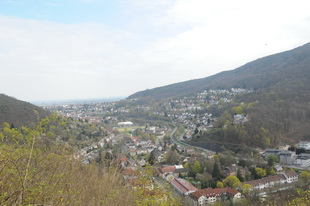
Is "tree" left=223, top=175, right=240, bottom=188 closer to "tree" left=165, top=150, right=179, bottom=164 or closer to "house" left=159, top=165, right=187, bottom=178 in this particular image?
"house" left=159, top=165, right=187, bottom=178

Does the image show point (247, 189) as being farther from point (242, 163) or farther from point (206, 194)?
point (242, 163)

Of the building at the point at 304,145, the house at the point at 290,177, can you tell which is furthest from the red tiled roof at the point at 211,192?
the building at the point at 304,145

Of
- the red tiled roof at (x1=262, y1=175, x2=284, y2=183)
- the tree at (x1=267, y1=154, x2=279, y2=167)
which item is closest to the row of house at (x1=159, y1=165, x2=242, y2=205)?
the red tiled roof at (x1=262, y1=175, x2=284, y2=183)

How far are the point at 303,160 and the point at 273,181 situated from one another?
17.6ft

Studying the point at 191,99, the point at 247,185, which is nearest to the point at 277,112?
the point at 247,185

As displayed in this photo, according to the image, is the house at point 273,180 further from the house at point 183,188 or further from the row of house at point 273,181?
the house at point 183,188

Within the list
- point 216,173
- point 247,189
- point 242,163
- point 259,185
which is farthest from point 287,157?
point 247,189

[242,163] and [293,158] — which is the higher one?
[242,163]

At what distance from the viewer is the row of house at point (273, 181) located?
39.4 ft

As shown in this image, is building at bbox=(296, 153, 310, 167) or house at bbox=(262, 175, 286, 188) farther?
building at bbox=(296, 153, 310, 167)

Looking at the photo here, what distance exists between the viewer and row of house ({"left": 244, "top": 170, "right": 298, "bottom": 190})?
1202 cm

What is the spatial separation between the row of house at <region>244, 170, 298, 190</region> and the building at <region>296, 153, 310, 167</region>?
138 inches

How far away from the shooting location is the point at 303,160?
16156 mm

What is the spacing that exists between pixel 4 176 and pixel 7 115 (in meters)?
21.0
